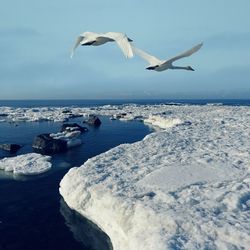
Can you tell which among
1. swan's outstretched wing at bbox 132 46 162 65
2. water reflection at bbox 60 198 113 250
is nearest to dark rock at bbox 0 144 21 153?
water reflection at bbox 60 198 113 250

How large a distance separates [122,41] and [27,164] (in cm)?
1685

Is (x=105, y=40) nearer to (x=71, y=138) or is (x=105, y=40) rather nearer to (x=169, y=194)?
(x=169, y=194)

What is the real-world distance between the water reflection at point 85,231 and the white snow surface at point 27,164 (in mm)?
6124

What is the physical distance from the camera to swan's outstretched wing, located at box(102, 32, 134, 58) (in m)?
5.18

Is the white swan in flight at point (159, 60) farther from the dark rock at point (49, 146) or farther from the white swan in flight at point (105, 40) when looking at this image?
the dark rock at point (49, 146)

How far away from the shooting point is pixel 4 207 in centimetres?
1484

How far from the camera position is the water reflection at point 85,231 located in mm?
11641

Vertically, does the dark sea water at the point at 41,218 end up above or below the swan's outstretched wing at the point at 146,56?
below

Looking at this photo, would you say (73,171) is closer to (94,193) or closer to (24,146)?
(94,193)

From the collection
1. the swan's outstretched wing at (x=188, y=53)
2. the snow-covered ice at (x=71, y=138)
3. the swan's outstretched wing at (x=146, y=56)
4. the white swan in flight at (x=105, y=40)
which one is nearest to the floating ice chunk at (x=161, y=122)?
the snow-covered ice at (x=71, y=138)

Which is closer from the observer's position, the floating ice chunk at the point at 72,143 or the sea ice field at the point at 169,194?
the sea ice field at the point at 169,194

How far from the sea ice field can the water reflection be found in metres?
0.22

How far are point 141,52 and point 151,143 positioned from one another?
1279 centimetres

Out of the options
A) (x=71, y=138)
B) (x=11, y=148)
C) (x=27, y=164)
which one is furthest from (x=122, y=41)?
(x=71, y=138)
